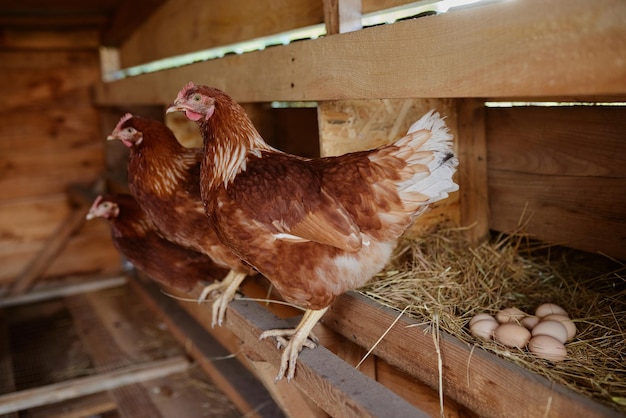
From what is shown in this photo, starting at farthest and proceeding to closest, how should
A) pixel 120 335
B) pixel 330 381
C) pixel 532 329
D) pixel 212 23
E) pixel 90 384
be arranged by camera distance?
pixel 120 335, pixel 90 384, pixel 212 23, pixel 532 329, pixel 330 381

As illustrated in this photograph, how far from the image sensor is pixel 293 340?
4.20 ft

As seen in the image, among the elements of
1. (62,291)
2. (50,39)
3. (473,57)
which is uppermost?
(50,39)

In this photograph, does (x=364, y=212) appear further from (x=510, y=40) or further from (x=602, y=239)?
(x=602, y=239)

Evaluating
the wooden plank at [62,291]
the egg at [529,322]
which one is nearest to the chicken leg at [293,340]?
the egg at [529,322]

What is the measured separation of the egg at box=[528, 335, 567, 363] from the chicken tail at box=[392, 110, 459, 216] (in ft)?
1.13

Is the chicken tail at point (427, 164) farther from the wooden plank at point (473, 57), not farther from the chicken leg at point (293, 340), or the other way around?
the chicken leg at point (293, 340)

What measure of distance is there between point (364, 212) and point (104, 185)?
8.81 feet

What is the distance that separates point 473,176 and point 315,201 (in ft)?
2.36

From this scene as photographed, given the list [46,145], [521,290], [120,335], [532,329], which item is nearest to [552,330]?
[532,329]

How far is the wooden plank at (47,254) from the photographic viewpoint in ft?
11.8

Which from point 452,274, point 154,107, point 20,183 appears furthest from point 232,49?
point 20,183

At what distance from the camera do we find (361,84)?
1.16 m

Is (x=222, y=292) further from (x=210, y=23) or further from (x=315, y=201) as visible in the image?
(x=210, y=23)

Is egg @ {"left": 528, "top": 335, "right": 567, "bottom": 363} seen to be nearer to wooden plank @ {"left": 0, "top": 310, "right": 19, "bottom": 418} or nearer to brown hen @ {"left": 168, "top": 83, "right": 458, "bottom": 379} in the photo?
brown hen @ {"left": 168, "top": 83, "right": 458, "bottom": 379}
